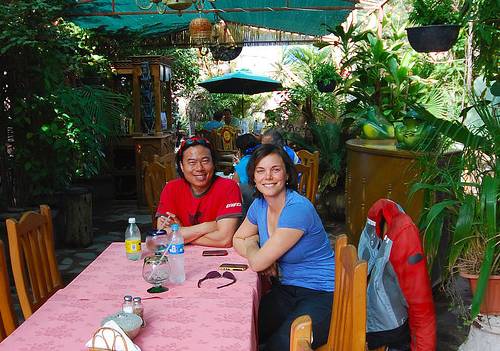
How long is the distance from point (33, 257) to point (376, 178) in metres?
2.45

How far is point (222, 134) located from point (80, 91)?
3.52m

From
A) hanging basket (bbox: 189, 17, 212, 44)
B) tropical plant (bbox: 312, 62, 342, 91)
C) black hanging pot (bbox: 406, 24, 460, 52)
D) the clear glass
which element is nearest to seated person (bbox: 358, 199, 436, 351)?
the clear glass

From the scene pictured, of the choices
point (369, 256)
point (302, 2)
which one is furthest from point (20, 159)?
point (302, 2)

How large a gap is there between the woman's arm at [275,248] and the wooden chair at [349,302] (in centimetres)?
43

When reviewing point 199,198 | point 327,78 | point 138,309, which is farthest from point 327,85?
point 138,309

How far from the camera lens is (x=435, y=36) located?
4.28 meters

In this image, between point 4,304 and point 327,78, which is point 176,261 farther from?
point 327,78

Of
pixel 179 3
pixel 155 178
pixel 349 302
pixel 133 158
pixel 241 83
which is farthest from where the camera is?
pixel 241 83

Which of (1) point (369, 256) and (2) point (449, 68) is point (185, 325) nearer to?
(1) point (369, 256)

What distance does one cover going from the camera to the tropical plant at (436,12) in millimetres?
4246

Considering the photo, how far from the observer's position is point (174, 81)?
12633mm

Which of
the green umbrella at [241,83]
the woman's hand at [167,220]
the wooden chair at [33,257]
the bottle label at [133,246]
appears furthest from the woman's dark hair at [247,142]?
the green umbrella at [241,83]

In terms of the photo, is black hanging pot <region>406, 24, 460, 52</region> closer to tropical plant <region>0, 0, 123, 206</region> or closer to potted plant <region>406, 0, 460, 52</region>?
potted plant <region>406, 0, 460, 52</region>

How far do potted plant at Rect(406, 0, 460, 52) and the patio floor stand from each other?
1943 mm
